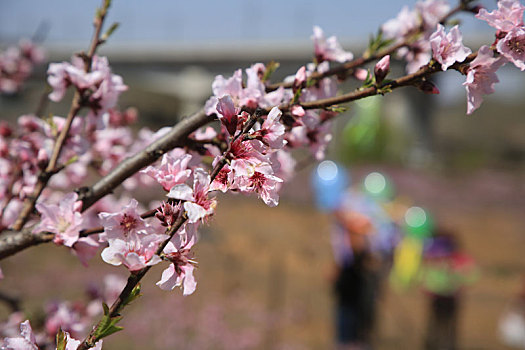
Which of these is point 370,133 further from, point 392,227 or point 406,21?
point 406,21

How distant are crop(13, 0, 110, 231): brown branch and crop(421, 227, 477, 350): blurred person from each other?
5.59m

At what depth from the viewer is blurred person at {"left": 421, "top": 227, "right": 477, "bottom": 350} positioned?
19.5ft

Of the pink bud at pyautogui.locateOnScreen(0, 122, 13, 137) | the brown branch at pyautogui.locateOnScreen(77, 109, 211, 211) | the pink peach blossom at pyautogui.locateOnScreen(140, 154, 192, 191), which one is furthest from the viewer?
the pink bud at pyautogui.locateOnScreen(0, 122, 13, 137)

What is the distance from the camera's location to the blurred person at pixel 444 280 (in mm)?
5953

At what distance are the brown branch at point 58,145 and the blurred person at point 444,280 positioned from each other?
18.3 feet

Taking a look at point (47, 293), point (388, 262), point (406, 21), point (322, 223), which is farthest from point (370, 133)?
point (406, 21)

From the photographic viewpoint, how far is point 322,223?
1548 cm

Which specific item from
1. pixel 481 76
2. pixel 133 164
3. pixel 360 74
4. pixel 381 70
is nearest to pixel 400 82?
pixel 381 70

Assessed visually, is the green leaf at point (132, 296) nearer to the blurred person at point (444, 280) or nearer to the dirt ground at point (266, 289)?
the dirt ground at point (266, 289)

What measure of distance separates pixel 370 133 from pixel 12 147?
11.3m

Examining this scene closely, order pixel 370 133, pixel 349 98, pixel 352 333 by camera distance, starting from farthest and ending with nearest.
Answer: pixel 370 133, pixel 352 333, pixel 349 98

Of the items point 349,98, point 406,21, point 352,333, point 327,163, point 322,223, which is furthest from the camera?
point 322,223

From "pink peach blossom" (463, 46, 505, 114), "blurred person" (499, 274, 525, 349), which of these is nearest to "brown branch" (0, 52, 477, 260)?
"pink peach blossom" (463, 46, 505, 114)

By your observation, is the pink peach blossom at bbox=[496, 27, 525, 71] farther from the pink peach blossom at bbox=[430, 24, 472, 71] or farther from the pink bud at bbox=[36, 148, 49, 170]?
the pink bud at bbox=[36, 148, 49, 170]
